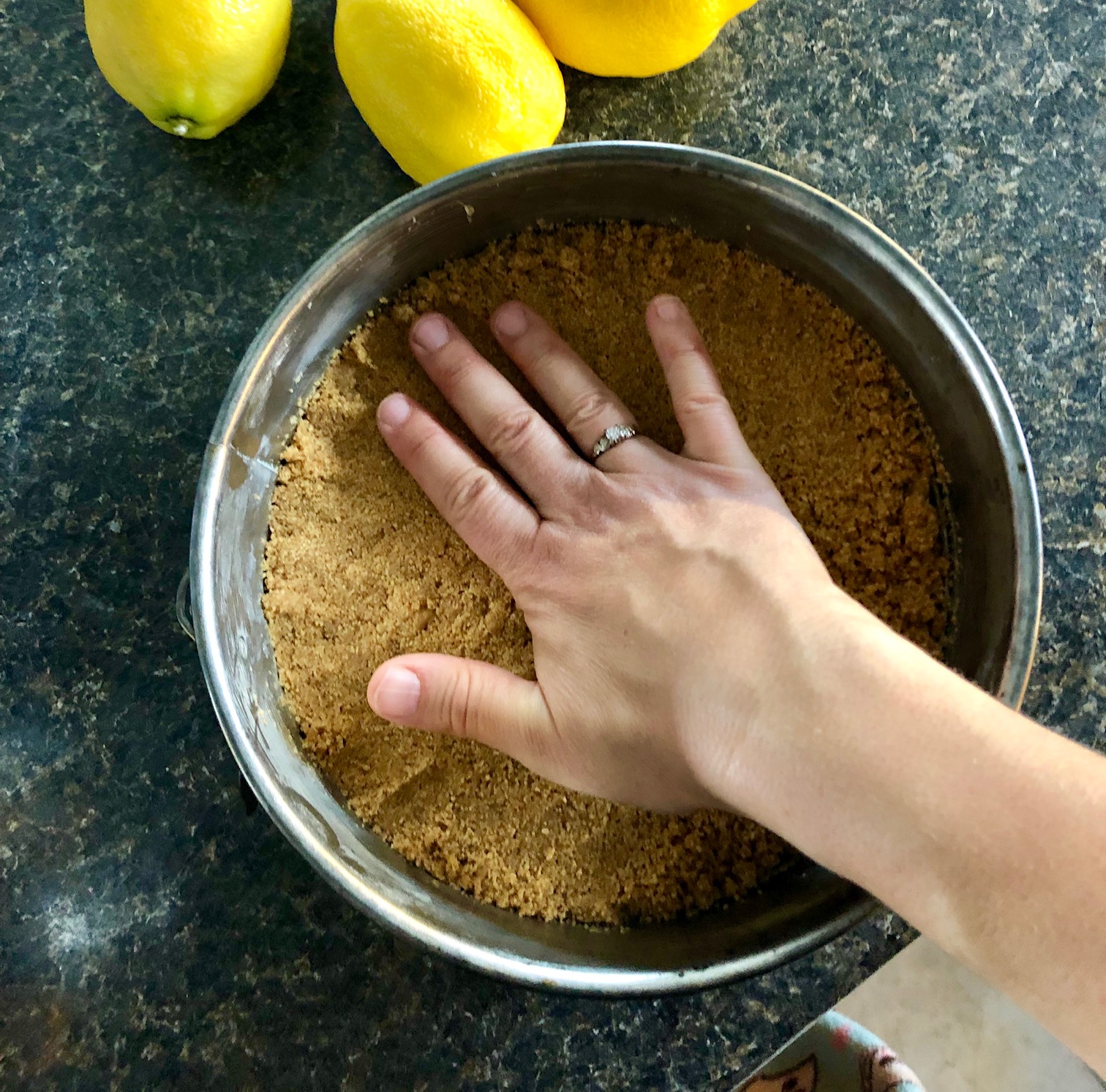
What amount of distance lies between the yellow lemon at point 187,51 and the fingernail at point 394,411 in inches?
8.7

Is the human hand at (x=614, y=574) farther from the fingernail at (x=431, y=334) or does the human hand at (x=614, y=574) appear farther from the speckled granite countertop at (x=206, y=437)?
the speckled granite countertop at (x=206, y=437)

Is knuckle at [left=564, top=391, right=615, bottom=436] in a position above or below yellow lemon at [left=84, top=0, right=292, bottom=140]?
below

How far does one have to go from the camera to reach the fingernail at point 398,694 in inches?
21.2

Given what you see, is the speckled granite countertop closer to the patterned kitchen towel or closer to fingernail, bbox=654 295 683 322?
the patterned kitchen towel

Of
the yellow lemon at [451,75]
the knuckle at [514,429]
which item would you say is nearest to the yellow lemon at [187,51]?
the yellow lemon at [451,75]

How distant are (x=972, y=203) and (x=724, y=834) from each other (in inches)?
19.9

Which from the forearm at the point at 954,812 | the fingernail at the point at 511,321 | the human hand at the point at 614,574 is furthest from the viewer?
the fingernail at the point at 511,321

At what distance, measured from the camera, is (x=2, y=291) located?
26.3 inches

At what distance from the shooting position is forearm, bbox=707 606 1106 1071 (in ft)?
1.27

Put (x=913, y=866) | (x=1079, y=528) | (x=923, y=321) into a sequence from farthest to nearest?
(x=1079, y=528) → (x=923, y=321) → (x=913, y=866)

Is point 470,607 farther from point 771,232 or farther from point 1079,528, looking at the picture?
point 1079,528

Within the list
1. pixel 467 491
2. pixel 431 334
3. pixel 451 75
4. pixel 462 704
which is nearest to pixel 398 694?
pixel 462 704

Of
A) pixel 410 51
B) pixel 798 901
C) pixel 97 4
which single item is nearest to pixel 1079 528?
pixel 798 901

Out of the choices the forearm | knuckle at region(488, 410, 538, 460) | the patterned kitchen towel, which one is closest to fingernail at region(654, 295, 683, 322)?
knuckle at region(488, 410, 538, 460)
